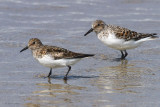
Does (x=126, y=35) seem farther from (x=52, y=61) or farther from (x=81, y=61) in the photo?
(x=52, y=61)

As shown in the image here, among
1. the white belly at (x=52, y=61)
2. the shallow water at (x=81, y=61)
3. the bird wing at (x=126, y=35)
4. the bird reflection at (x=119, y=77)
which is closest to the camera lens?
the shallow water at (x=81, y=61)

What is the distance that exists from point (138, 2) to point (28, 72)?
969 cm

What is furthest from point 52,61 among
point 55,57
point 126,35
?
point 126,35

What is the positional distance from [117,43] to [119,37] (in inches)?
8.3

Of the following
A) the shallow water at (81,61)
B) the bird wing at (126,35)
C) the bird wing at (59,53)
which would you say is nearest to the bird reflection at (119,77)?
the shallow water at (81,61)

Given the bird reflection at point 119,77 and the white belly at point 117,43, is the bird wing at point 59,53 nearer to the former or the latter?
the bird reflection at point 119,77

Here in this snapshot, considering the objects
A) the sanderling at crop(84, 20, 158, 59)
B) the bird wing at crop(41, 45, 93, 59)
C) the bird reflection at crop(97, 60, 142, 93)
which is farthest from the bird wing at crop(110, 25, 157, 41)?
the bird wing at crop(41, 45, 93, 59)

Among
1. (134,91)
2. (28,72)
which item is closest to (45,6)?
(28,72)

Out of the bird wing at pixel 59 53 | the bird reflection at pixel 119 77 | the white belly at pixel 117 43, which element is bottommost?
the bird reflection at pixel 119 77

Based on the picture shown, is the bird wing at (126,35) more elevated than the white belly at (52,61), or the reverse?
the bird wing at (126,35)

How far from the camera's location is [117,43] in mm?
13953

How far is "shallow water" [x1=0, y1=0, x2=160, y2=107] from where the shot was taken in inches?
375

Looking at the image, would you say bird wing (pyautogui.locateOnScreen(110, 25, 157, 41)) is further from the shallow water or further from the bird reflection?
the bird reflection

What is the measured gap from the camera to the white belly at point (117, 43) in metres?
13.9
